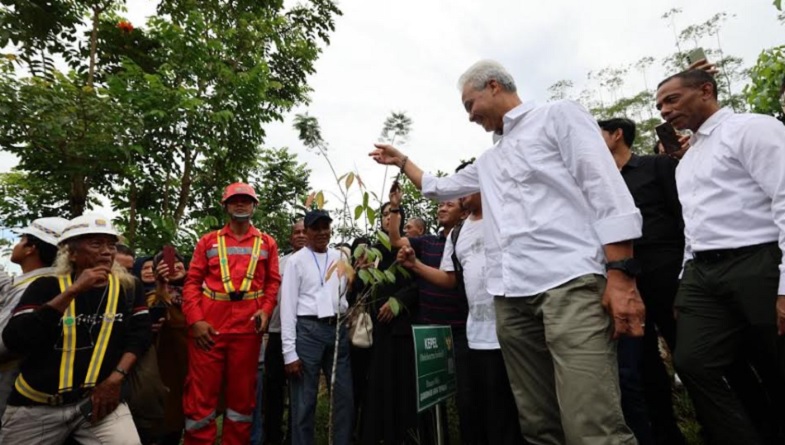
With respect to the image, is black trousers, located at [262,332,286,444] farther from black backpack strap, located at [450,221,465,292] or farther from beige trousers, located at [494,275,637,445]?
beige trousers, located at [494,275,637,445]

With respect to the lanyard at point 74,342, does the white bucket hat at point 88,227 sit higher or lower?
higher

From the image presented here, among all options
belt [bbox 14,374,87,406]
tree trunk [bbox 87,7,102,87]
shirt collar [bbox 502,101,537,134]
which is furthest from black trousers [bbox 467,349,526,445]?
tree trunk [bbox 87,7,102,87]

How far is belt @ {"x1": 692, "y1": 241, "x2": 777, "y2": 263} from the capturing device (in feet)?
7.04

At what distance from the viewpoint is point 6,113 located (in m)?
5.81

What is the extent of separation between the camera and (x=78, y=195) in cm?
776

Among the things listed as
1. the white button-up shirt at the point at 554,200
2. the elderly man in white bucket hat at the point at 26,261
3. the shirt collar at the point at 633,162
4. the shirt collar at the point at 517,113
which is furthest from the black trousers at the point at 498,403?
the elderly man in white bucket hat at the point at 26,261

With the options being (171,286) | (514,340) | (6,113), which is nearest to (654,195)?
(514,340)

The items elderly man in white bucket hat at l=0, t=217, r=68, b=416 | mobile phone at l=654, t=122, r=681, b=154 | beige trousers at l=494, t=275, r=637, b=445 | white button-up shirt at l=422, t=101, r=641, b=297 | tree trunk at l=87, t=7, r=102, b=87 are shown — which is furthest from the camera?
tree trunk at l=87, t=7, r=102, b=87

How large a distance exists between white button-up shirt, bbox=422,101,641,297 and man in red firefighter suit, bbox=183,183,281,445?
250 centimetres

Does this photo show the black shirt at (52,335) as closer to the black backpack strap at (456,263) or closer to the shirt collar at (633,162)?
the black backpack strap at (456,263)

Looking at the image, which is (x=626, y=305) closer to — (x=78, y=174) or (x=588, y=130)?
(x=588, y=130)

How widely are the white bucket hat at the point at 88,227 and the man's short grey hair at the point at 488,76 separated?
228 centimetres

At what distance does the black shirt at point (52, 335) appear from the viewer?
7.96ft

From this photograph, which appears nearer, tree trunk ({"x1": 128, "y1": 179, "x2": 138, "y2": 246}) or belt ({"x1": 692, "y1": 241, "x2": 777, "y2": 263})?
belt ({"x1": 692, "y1": 241, "x2": 777, "y2": 263})
